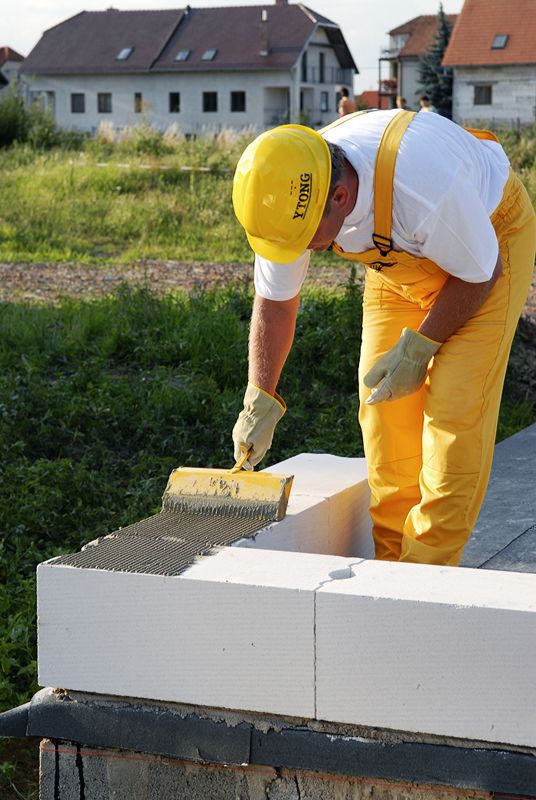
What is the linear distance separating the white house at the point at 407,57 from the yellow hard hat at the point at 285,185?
51.5 m

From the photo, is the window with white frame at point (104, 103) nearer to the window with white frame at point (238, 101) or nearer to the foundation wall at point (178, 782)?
the window with white frame at point (238, 101)

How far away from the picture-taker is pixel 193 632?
1.96 meters

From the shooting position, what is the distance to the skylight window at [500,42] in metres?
35.2

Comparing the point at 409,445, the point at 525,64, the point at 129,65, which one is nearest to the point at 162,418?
the point at 409,445

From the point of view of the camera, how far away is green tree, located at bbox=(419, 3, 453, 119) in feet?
136

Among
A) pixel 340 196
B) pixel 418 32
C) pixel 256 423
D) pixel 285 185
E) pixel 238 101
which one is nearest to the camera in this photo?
pixel 285 185

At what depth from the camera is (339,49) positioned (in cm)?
4681

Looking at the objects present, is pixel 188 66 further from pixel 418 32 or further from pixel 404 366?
pixel 404 366

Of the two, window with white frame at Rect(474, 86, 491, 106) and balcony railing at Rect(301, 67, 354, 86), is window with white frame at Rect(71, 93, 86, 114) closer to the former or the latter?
balcony railing at Rect(301, 67, 354, 86)

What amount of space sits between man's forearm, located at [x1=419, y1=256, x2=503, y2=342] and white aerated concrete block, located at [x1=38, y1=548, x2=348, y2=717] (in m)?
0.81

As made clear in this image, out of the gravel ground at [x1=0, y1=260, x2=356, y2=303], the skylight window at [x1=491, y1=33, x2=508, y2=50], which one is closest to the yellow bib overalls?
the gravel ground at [x1=0, y1=260, x2=356, y2=303]

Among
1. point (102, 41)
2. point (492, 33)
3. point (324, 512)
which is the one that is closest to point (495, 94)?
A: point (492, 33)

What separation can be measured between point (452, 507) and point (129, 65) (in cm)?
4361

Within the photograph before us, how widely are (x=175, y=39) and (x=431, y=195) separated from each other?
44.4 m
